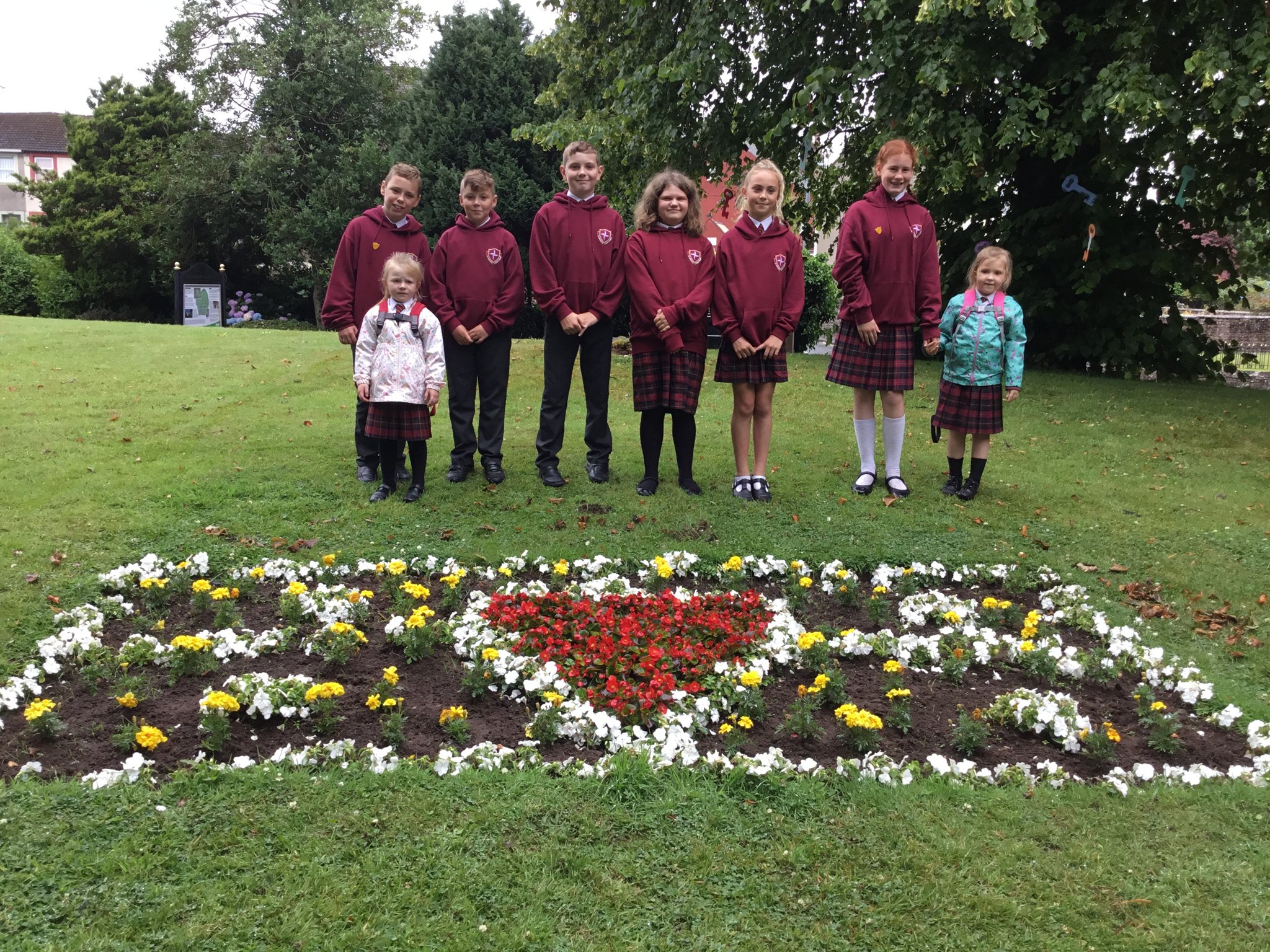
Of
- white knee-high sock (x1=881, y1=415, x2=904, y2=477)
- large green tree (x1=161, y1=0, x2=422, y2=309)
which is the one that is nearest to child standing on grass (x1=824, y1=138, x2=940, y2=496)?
white knee-high sock (x1=881, y1=415, x2=904, y2=477)

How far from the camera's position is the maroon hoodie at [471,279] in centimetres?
627

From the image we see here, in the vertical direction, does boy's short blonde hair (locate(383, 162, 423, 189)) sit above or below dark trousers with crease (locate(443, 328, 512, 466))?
above

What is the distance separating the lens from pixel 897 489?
6598mm

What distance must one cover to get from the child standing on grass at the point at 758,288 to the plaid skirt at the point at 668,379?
19 cm

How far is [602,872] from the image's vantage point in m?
2.75

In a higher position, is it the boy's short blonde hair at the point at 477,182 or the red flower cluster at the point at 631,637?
the boy's short blonde hair at the point at 477,182

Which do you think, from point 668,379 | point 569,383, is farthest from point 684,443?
point 569,383

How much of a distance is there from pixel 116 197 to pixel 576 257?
27964 mm

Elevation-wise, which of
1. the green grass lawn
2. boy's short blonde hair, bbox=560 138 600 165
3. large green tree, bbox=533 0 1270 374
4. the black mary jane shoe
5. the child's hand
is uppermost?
large green tree, bbox=533 0 1270 374

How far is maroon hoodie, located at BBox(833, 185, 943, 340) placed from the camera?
20.5 ft

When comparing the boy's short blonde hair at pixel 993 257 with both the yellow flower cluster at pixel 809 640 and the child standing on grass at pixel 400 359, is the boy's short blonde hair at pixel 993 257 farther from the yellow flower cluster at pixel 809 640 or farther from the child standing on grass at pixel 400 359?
the child standing on grass at pixel 400 359

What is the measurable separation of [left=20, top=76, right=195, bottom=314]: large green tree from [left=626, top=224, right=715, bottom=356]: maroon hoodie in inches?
1009

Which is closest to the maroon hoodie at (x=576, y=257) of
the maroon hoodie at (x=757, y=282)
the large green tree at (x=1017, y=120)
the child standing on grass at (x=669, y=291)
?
the child standing on grass at (x=669, y=291)

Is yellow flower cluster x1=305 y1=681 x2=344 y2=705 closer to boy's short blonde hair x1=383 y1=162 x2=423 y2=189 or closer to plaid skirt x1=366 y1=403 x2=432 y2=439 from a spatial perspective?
plaid skirt x1=366 y1=403 x2=432 y2=439
